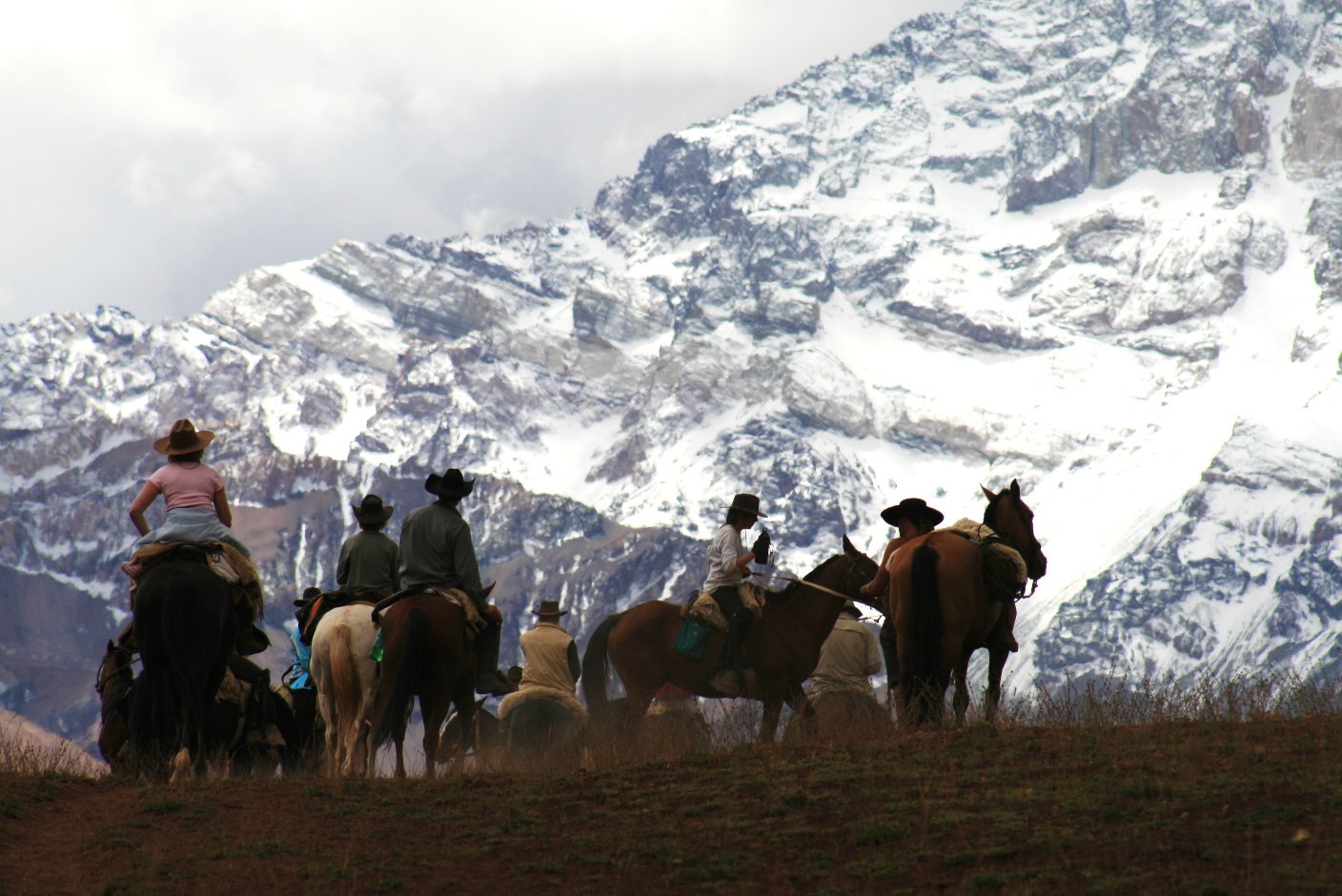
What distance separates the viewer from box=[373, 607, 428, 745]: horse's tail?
1911cm

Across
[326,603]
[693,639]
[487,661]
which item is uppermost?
[326,603]

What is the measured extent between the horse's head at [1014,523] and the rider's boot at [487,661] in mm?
5802

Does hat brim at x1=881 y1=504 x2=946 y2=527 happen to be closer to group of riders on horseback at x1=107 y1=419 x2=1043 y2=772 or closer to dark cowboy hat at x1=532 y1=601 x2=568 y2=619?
group of riders on horseback at x1=107 y1=419 x2=1043 y2=772

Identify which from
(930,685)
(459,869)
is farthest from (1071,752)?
(459,869)

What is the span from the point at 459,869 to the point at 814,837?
9.36ft

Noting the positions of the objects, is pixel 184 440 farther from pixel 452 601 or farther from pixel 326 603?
pixel 326 603

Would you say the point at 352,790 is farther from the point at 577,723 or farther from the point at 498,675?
the point at 577,723

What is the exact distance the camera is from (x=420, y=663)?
63.3ft

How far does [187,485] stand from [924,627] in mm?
7749

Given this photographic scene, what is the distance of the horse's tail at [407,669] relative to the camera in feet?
62.7

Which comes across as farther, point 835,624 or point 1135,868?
point 835,624

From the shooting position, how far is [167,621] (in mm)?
17531

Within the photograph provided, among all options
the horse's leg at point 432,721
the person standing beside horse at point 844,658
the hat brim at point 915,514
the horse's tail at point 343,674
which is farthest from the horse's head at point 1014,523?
the horse's tail at point 343,674

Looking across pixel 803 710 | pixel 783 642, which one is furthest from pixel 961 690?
pixel 783 642
